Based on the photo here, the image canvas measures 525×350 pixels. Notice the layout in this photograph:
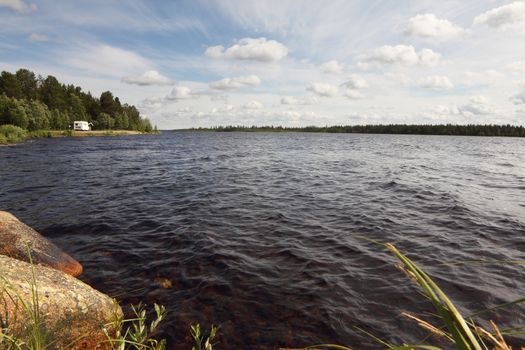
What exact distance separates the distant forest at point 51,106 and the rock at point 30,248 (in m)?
82.2

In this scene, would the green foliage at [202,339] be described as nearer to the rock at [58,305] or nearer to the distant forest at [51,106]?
the rock at [58,305]

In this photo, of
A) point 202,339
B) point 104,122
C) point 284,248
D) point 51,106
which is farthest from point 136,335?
point 104,122

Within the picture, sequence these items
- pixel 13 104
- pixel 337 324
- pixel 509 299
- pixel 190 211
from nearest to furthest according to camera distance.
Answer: pixel 337 324 < pixel 509 299 < pixel 190 211 < pixel 13 104

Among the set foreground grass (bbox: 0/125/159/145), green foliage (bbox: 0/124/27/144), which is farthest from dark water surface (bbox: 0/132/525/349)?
foreground grass (bbox: 0/125/159/145)

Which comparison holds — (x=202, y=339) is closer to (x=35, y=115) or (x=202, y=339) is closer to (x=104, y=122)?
(x=35, y=115)

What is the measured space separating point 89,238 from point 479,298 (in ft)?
38.9

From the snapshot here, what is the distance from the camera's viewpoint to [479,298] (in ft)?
23.5

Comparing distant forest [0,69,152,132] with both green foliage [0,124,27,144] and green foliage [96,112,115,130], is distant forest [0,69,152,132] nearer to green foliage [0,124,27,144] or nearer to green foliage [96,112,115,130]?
green foliage [96,112,115,130]

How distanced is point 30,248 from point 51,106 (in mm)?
117001

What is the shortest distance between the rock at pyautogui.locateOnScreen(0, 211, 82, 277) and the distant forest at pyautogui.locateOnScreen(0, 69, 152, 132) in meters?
82.2

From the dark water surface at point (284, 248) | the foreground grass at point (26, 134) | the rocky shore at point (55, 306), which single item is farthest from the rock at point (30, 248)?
the foreground grass at point (26, 134)

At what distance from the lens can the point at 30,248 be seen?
24.7 feet

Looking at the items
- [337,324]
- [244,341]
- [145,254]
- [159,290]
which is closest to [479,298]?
[337,324]

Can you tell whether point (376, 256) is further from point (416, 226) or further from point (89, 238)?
point (89, 238)
